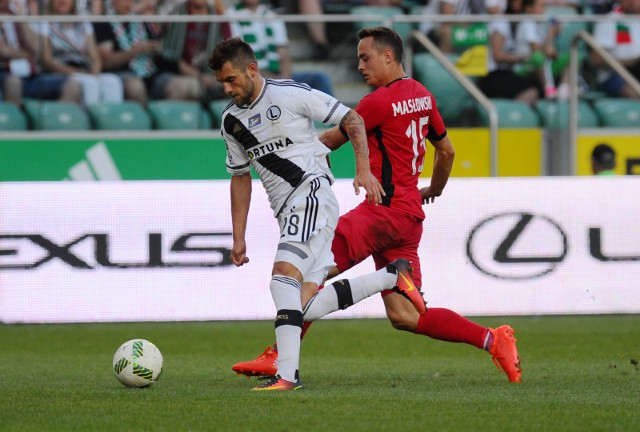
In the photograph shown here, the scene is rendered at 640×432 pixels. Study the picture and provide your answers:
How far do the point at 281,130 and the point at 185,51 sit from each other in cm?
633

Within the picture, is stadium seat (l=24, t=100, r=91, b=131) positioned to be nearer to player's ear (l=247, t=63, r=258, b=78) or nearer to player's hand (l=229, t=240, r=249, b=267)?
player's hand (l=229, t=240, r=249, b=267)

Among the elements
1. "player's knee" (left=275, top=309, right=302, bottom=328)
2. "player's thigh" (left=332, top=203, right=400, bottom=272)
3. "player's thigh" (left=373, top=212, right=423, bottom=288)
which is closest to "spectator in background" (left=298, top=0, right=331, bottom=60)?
"player's thigh" (left=373, top=212, right=423, bottom=288)

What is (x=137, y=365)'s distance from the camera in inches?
243

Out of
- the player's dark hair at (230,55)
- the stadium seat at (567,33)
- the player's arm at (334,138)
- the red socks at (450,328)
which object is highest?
the stadium seat at (567,33)

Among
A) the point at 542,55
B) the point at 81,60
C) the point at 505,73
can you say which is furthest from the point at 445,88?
the point at 81,60

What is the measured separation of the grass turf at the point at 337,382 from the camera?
16.2 ft

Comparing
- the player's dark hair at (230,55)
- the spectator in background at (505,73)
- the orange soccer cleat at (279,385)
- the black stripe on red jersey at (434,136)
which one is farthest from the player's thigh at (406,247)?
the spectator in background at (505,73)

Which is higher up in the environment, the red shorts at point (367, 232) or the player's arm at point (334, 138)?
the player's arm at point (334, 138)

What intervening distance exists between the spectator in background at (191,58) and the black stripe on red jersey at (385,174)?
5.85 m

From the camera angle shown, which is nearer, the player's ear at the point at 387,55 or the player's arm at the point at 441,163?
the player's ear at the point at 387,55

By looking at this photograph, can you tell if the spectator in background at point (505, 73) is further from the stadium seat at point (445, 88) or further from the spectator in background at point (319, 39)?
the spectator in background at point (319, 39)

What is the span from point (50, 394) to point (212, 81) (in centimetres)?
661

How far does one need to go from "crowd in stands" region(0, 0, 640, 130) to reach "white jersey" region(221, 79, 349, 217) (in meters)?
6.00

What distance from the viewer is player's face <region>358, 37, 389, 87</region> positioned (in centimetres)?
651
